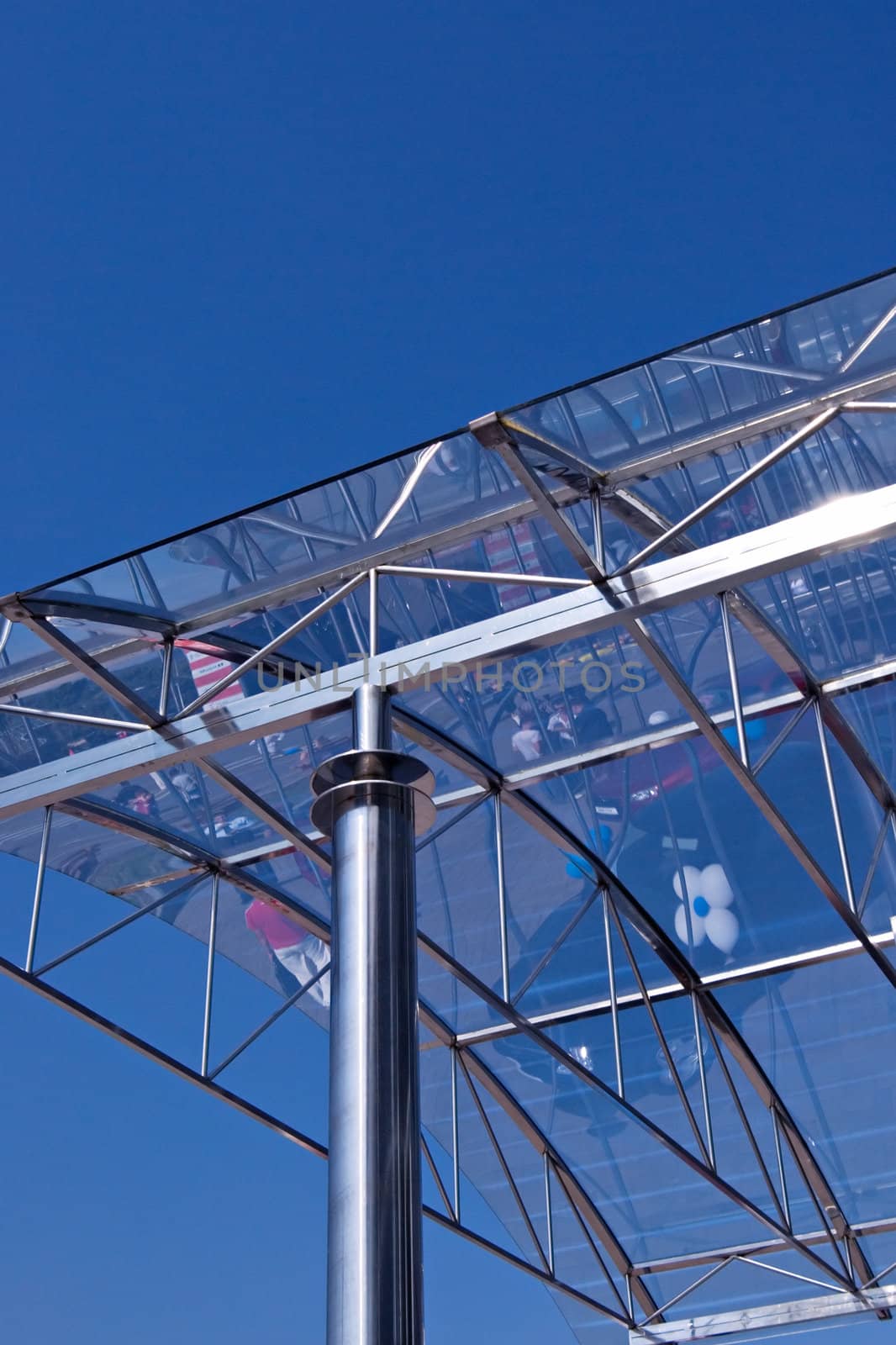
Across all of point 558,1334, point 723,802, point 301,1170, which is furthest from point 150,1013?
point 723,802

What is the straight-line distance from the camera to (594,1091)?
84.8 ft

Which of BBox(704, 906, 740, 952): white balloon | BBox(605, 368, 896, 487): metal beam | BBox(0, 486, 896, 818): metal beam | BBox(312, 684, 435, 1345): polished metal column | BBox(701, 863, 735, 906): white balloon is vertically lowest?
BBox(312, 684, 435, 1345): polished metal column

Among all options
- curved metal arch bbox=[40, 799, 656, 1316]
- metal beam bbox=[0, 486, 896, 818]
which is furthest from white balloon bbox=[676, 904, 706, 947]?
metal beam bbox=[0, 486, 896, 818]

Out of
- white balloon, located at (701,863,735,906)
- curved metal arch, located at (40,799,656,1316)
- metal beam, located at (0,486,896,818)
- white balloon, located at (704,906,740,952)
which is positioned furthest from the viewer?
white balloon, located at (704,906,740,952)

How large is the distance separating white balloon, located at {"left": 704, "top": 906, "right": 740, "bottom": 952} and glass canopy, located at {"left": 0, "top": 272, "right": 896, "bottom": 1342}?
0.07 meters

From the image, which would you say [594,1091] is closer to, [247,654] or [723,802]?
[723,802]

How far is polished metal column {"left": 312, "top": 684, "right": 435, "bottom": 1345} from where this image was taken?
38.4ft

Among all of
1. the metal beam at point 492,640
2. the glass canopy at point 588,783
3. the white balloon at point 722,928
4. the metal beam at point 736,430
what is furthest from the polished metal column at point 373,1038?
the white balloon at point 722,928

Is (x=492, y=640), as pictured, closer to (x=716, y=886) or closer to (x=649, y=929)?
(x=716, y=886)

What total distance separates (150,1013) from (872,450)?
69.1 metres

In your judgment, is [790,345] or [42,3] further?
[42,3]

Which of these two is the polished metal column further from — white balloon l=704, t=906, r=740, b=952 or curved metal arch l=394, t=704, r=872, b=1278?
white balloon l=704, t=906, r=740, b=952

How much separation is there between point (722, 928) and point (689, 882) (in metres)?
0.93

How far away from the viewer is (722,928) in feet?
76.0
